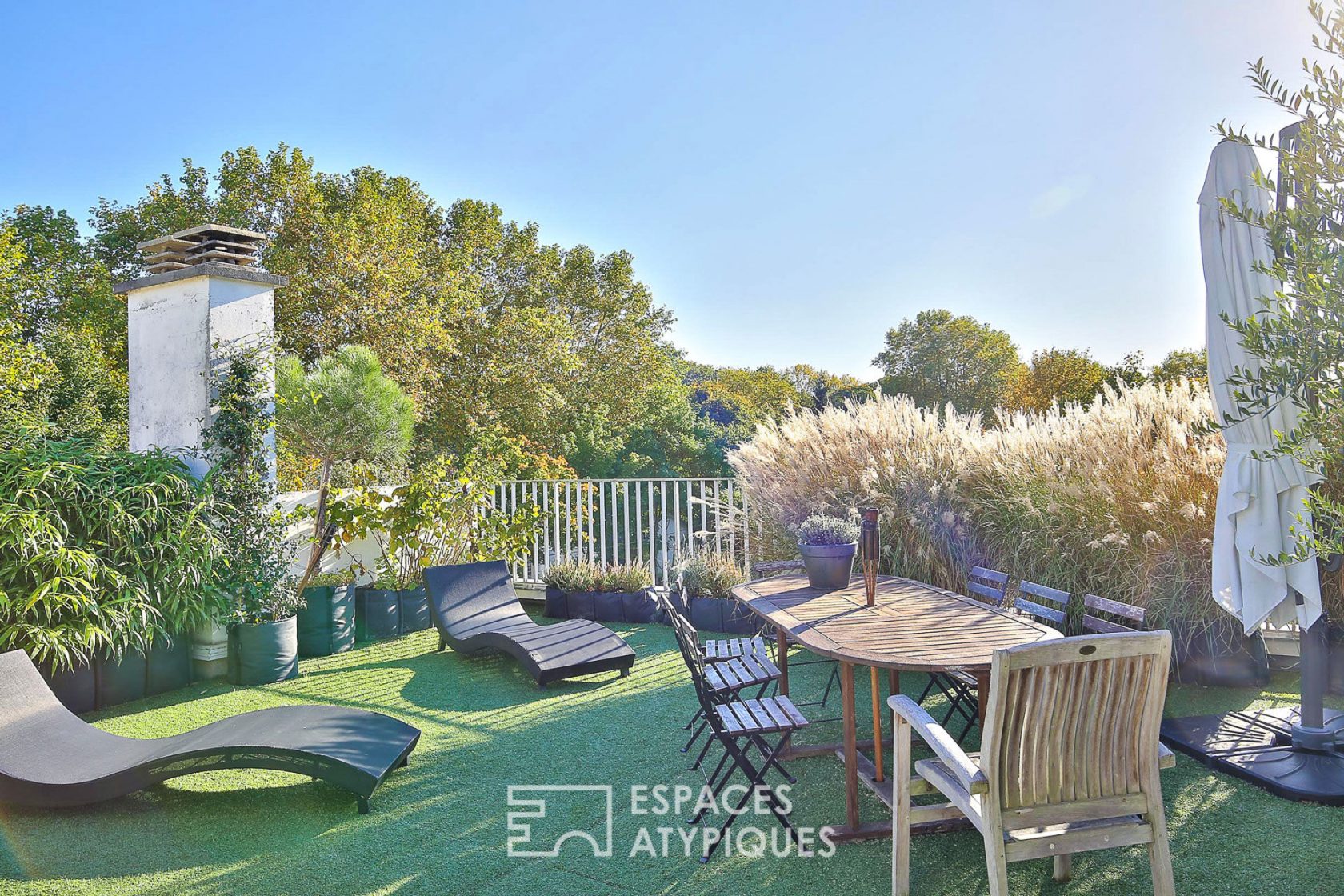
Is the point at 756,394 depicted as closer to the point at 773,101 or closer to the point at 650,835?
the point at 773,101

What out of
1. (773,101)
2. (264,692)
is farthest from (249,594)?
(773,101)

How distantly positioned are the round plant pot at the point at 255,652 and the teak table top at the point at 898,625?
3.34 m

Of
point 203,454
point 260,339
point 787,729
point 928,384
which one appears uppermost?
point 928,384

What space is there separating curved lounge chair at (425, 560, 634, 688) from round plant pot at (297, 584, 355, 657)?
0.79 m

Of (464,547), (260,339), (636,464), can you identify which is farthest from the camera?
(636,464)

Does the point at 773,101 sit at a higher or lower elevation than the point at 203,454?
higher

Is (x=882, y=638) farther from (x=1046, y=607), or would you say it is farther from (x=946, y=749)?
(x=1046, y=607)

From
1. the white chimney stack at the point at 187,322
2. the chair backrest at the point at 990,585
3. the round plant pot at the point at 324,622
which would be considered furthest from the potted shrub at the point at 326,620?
the chair backrest at the point at 990,585

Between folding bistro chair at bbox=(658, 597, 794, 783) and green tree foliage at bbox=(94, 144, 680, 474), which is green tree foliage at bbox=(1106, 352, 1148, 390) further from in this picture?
folding bistro chair at bbox=(658, 597, 794, 783)

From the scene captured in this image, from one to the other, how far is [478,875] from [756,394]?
32.5m

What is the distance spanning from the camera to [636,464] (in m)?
20.2

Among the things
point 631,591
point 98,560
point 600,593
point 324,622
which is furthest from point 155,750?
point 631,591

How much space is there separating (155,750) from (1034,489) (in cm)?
507

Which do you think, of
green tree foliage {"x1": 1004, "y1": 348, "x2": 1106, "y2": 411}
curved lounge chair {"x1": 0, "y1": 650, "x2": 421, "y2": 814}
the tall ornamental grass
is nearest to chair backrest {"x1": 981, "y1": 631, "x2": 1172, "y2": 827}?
curved lounge chair {"x1": 0, "y1": 650, "x2": 421, "y2": 814}
